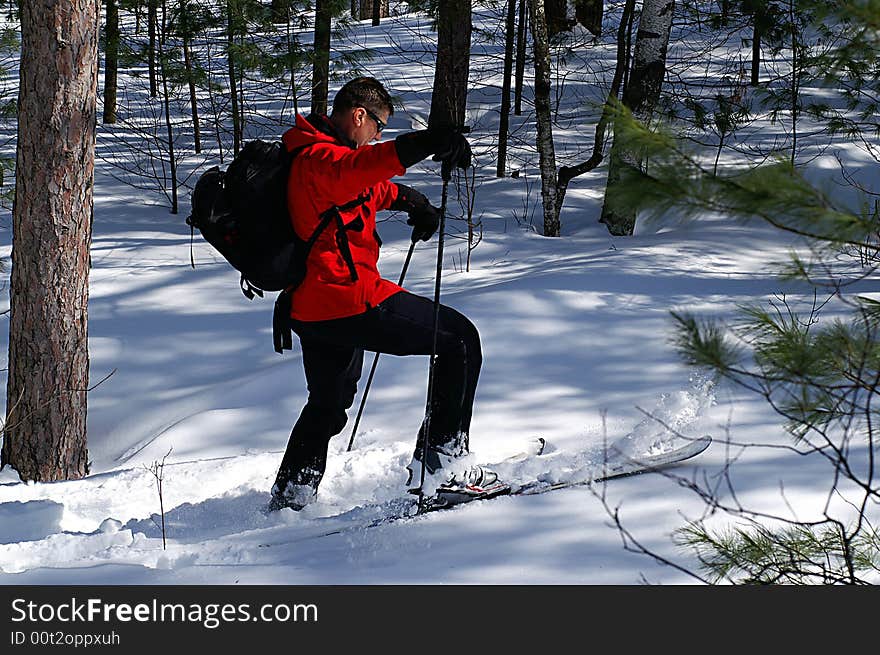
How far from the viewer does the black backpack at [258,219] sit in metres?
3.49

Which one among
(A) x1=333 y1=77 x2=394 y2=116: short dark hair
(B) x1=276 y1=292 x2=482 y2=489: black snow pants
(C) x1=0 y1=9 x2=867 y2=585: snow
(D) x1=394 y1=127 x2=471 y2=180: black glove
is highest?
(A) x1=333 y1=77 x2=394 y2=116: short dark hair

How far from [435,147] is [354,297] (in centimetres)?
72

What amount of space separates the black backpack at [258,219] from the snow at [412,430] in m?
1.09

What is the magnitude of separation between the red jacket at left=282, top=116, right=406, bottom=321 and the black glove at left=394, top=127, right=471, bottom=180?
1.05 feet

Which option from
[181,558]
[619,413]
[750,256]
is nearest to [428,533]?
[181,558]

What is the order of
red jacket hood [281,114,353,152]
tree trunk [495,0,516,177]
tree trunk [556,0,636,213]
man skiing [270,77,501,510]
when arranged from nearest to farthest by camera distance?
man skiing [270,77,501,510] → red jacket hood [281,114,353,152] → tree trunk [556,0,636,213] → tree trunk [495,0,516,177]

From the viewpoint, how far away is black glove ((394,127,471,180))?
3.09 m

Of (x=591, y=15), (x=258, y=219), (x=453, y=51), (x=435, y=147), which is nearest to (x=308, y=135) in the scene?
(x=258, y=219)

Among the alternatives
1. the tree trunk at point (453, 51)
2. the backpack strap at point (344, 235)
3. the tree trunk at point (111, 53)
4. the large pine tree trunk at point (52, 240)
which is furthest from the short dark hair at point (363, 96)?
the tree trunk at point (111, 53)

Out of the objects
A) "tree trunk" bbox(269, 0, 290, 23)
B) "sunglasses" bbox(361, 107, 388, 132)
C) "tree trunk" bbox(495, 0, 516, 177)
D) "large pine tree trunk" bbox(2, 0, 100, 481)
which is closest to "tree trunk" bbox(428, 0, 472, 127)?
"tree trunk" bbox(495, 0, 516, 177)

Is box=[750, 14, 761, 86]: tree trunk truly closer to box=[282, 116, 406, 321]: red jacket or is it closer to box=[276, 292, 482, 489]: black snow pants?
box=[276, 292, 482, 489]: black snow pants

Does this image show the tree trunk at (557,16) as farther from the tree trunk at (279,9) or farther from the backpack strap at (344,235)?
the backpack strap at (344,235)
